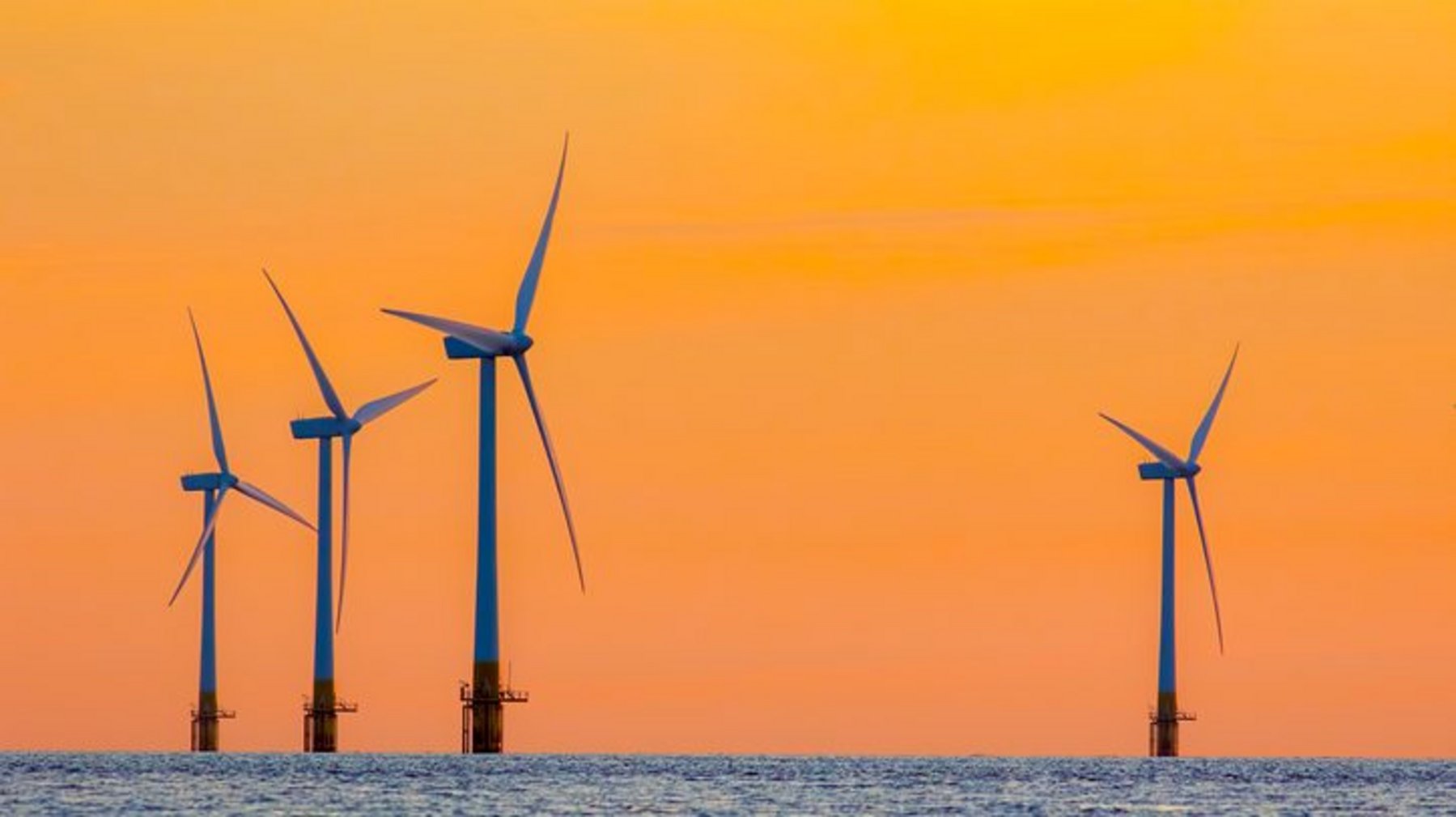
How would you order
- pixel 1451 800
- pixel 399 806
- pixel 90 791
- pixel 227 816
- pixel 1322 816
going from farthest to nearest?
pixel 1451 800
pixel 90 791
pixel 1322 816
pixel 399 806
pixel 227 816

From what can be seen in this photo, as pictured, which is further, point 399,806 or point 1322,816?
point 1322,816

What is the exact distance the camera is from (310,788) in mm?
180250

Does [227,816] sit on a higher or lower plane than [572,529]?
lower

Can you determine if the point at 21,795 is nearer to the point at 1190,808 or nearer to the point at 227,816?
the point at 227,816

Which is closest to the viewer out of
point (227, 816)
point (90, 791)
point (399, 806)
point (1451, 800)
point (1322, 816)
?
point (227, 816)

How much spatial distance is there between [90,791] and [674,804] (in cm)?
3343

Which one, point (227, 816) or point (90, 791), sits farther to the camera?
point (90, 791)

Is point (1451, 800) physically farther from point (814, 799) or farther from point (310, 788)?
point (310, 788)

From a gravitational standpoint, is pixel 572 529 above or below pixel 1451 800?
above

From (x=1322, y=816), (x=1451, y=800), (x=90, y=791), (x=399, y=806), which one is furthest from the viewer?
(x=1451, y=800)

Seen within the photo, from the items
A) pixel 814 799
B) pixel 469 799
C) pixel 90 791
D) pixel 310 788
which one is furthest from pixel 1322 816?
pixel 90 791

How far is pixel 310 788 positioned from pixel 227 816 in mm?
33474

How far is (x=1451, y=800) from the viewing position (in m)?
196

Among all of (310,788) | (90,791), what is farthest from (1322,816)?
(90,791)
